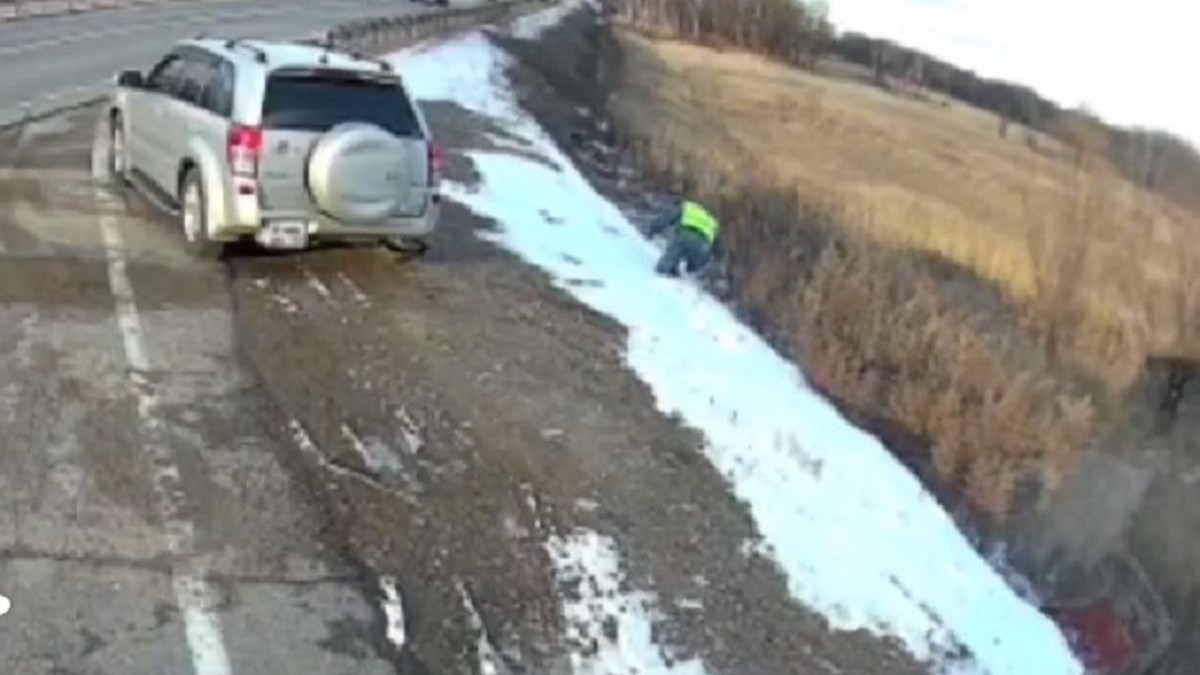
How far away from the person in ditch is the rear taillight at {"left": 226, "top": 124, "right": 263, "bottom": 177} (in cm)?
439

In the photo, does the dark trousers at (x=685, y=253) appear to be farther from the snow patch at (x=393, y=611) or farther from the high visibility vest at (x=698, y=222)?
the snow patch at (x=393, y=611)

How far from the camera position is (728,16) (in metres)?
72.6

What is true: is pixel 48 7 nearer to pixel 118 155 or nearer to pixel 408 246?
pixel 118 155

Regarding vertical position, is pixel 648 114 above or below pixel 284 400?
below

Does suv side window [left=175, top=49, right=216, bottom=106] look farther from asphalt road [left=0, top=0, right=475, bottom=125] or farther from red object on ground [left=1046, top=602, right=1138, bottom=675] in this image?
red object on ground [left=1046, top=602, right=1138, bottom=675]

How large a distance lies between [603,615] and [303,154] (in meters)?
5.90

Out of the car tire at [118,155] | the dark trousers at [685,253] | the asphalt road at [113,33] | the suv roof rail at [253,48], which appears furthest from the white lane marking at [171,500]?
the asphalt road at [113,33]

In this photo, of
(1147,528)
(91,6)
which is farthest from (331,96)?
(91,6)

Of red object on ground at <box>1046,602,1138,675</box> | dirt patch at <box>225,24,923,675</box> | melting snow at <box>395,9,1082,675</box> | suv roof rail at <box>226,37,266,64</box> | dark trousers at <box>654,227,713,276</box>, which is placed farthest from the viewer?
dark trousers at <box>654,227,713,276</box>

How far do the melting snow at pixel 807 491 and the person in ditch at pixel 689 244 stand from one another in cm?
23

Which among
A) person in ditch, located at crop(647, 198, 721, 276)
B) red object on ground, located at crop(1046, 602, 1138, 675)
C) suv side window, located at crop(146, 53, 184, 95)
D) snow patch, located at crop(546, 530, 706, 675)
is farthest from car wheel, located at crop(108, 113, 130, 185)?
red object on ground, located at crop(1046, 602, 1138, 675)

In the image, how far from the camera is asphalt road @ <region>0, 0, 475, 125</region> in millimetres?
24719

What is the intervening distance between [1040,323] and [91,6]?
32.5m

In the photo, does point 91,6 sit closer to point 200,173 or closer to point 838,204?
point 838,204
